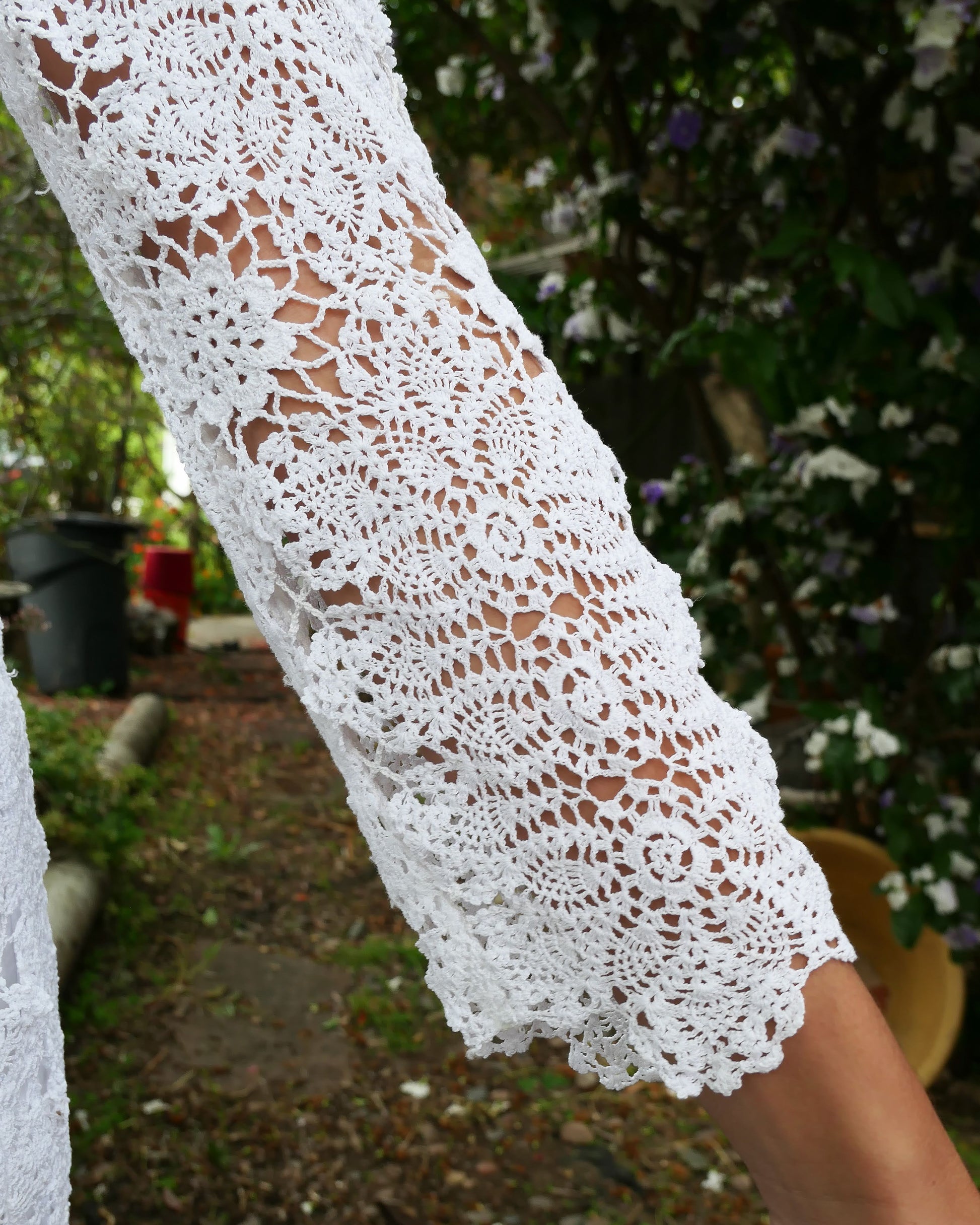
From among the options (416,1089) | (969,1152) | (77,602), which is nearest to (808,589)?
(969,1152)

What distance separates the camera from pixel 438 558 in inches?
25.4

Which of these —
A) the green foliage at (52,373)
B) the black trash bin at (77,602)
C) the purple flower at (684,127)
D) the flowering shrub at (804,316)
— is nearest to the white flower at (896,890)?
the flowering shrub at (804,316)

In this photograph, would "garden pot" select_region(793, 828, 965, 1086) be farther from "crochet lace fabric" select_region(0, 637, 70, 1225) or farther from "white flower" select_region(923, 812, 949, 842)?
"crochet lace fabric" select_region(0, 637, 70, 1225)

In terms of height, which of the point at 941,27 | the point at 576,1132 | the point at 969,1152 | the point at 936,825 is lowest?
the point at 576,1132

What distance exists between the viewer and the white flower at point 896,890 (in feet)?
7.84

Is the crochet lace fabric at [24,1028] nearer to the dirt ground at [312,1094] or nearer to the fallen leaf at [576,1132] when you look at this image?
the dirt ground at [312,1094]

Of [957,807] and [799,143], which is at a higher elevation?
[799,143]

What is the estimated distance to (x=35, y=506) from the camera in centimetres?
662

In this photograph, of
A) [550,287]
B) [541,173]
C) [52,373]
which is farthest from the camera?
[52,373]

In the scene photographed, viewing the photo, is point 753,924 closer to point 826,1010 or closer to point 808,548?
point 826,1010

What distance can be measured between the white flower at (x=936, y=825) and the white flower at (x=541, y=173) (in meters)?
2.09

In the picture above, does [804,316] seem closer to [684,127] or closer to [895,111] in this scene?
[895,111]

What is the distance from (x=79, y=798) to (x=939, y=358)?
9.67ft

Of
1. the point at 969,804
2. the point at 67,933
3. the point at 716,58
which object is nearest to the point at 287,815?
the point at 67,933
